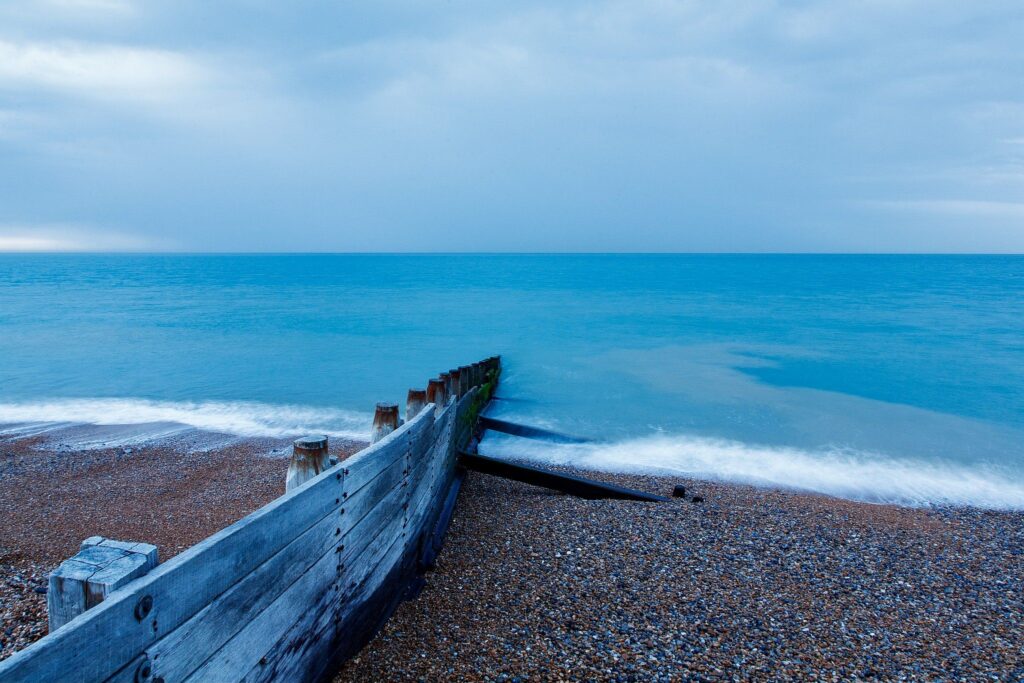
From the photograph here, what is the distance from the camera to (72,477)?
7.30 metres

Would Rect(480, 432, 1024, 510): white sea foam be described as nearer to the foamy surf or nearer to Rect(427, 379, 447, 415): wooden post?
the foamy surf

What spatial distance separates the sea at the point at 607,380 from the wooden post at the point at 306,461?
5992mm

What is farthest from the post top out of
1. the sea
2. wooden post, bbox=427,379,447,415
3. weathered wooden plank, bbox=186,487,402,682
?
the sea

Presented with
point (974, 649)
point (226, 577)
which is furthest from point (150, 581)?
point (974, 649)

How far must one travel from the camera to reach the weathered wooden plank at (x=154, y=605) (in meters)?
1.46

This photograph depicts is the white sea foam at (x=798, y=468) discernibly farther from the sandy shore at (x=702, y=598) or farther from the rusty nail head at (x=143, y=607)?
the rusty nail head at (x=143, y=607)

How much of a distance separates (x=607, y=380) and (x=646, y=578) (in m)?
11.2

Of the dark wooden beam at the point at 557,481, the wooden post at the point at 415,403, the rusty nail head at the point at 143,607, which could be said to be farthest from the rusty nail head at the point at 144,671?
the dark wooden beam at the point at 557,481

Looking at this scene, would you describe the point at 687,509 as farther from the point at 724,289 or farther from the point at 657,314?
the point at 724,289

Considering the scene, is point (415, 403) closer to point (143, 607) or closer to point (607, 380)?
point (143, 607)

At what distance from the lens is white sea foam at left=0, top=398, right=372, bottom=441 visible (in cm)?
1016

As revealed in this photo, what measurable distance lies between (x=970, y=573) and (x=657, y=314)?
2713 cm

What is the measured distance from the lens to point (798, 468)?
906 centimetres

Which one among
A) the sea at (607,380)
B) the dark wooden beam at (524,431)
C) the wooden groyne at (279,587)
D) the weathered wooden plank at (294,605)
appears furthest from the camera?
the dark wooden beam at (524,431)
